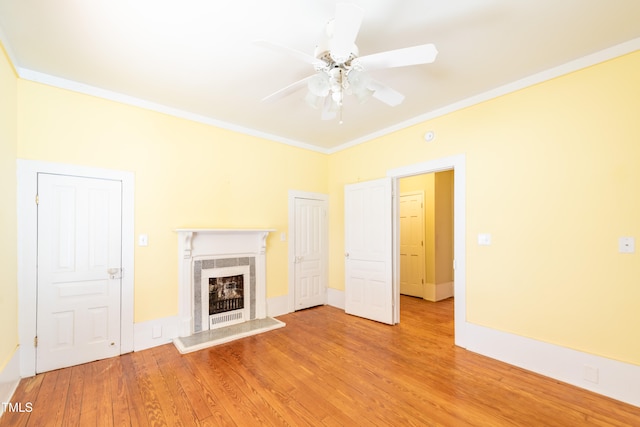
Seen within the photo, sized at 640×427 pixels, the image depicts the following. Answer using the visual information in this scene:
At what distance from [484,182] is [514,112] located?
76cm

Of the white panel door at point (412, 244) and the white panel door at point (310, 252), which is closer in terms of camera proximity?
the white panel door at point (310, 252)

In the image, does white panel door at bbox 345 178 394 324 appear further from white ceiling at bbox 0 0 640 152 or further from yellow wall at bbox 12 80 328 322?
white ceiling at bbox 0 0 640 152

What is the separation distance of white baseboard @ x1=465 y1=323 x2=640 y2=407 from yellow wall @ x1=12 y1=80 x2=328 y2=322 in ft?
9.20

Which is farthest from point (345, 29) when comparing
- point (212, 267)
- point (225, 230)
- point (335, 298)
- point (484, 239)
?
point (335, 298)

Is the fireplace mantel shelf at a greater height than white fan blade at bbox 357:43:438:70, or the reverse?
white fan blade at bbox 357:43:438:70

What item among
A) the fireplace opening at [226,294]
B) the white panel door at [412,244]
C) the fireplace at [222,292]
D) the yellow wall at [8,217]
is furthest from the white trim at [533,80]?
the yellow wall at [8,217]

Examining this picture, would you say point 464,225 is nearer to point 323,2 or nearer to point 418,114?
point 418,114

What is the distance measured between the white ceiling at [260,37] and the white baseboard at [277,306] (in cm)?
289

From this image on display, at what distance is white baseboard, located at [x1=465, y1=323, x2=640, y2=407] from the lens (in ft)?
7.14

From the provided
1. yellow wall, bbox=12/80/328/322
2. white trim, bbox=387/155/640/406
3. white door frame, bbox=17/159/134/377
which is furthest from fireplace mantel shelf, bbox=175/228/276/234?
white trim, bbox=387/155/640/406

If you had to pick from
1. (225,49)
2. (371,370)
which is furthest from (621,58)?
(371,370)

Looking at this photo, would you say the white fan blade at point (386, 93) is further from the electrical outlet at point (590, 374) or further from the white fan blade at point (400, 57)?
the electrical outlet at point (590, 374)

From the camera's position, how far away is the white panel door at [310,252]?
4.62m

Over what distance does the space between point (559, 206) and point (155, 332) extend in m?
4.45
